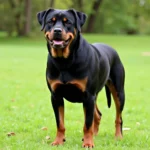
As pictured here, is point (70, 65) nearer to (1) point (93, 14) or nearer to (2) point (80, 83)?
(2) point (80, 83)

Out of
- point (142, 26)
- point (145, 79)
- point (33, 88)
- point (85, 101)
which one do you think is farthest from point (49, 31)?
point (142, 26)

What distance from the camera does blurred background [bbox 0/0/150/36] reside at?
50031mm

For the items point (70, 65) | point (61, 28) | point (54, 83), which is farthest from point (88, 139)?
point (61, 28)

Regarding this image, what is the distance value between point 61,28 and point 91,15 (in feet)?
191

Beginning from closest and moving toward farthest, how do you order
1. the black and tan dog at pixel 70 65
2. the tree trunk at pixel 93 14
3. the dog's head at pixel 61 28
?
the dog's head at pixel 61 28 < the black and tan dog at pixel 70 65 < the tree trunk at pixel 93 14

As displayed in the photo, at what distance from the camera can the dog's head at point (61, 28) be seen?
584 cm

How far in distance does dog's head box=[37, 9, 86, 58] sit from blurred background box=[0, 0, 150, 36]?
42501mm

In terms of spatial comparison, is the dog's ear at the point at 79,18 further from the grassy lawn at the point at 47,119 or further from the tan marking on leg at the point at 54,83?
the grassy lawn at the point at 47,119

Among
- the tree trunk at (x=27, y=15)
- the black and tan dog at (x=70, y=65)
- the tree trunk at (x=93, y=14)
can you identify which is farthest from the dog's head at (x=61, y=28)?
the tree trunk at (x=93, y=14)

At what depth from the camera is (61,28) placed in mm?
5816

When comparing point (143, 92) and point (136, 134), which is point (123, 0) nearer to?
point (143, 92)

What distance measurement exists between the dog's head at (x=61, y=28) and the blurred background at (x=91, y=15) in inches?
1673

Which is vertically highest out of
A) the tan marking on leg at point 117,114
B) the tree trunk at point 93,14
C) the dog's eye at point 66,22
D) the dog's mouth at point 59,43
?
the dog's eye at point 66,22

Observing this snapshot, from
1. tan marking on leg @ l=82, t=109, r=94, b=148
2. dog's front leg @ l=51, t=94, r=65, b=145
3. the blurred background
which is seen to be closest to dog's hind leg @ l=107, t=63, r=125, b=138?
tan marking on leg @ l=82, t=109, r=94, b=148
